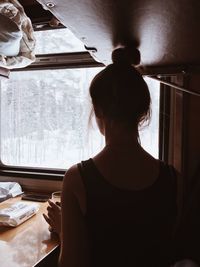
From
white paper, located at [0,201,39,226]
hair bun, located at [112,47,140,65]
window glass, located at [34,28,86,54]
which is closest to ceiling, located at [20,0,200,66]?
hair bun, located at [112,47,140,65]

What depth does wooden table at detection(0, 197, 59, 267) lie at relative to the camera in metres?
1.11

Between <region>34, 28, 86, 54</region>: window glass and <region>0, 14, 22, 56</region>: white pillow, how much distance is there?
3.08 feet

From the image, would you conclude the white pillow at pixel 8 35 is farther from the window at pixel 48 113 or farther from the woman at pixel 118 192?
the window at pixel 48 113

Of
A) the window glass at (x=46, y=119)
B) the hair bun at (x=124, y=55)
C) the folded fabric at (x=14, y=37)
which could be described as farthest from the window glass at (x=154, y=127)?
the hair bun at (x=124, y=55)

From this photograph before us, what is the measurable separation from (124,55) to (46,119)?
156 centimetres

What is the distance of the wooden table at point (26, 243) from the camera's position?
3.65 feet

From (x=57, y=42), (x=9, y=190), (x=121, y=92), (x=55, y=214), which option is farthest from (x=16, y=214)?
(x=57, y=42)

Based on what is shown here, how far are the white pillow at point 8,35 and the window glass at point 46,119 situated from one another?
92cm

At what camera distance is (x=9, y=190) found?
7.15 feet

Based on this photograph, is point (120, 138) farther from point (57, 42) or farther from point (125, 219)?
point (57, 42)

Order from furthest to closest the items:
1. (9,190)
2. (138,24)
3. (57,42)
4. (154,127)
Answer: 1. (57,42)
2. (9,190)
3. (154,127)
4. (138,24)

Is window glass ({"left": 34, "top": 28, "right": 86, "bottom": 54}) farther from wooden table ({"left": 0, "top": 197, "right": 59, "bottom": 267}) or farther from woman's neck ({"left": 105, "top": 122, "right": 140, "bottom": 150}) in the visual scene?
woman's neck ({"left": 105, "top": 122, "right": 140, "bottom": 150})

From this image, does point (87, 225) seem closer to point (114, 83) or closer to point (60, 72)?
point (114, 83)

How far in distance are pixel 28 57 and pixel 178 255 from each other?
126 cm
